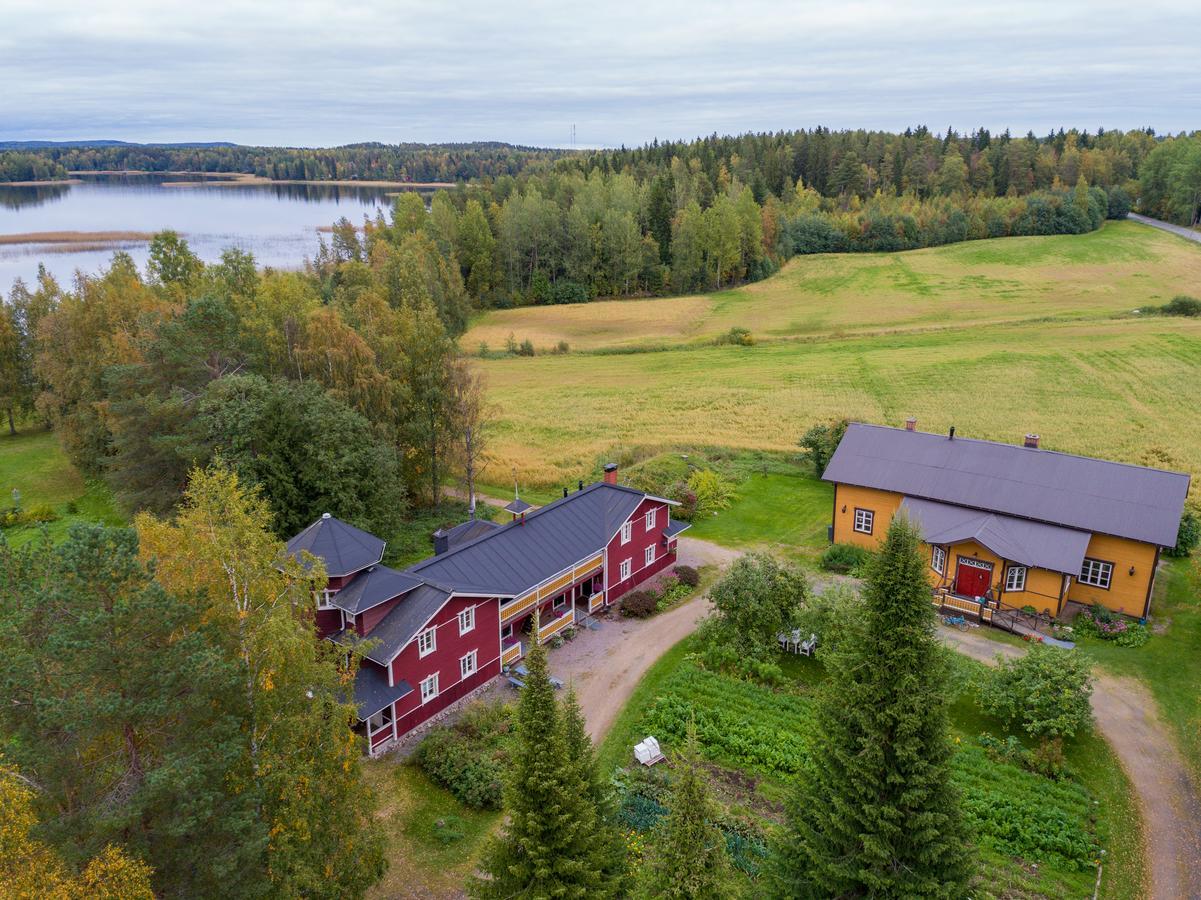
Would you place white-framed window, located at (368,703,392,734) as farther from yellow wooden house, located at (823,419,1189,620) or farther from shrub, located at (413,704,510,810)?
yellow wooden house, located at (823,419,1189,620)

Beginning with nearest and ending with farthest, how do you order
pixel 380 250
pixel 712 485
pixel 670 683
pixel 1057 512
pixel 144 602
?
pixel 144 602
pixel 670 683
pixel 1057 512
pixel 712 485
pixel 380 250

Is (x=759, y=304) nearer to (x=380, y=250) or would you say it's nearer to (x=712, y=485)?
(x=380, y=250)

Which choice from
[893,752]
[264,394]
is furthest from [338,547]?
[893,752]

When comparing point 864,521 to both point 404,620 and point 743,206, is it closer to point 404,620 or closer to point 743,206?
point 404,620

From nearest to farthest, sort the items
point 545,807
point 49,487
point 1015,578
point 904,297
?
1. point 545,807
2. point 1015,578
3. point 49,487
4. point 904,297

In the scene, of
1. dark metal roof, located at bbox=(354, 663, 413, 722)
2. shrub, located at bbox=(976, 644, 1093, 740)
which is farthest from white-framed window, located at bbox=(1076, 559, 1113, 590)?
dark metal roof, located at bbox=(354, 663, 413, 722)

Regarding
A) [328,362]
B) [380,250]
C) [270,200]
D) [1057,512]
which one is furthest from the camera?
[270,200]

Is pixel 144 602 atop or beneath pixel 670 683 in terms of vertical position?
atop

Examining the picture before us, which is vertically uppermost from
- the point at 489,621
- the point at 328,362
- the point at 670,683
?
the point at 328,362

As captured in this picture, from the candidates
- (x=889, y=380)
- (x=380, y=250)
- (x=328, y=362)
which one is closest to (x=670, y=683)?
(x=328, y=362)
